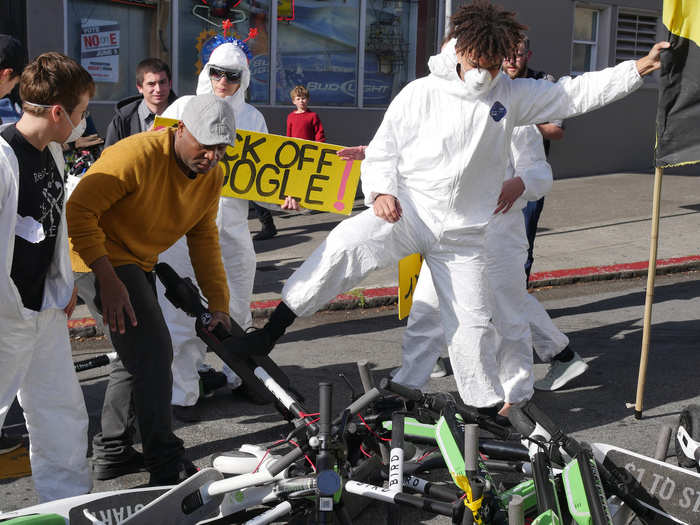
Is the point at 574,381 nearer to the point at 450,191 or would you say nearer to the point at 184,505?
the point at 450,191

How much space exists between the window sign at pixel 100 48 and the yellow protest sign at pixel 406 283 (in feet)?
24.6

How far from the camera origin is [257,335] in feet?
15.1

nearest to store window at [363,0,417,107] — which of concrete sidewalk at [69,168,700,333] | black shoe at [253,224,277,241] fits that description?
concrete sidewalk at [69,168,700,333]

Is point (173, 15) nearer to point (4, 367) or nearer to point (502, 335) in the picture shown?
point (502, 335)

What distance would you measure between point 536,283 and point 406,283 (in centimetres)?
406

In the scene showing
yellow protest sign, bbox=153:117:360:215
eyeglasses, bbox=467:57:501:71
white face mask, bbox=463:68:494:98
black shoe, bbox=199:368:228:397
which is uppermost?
eyeglasses, bbox=467:57:501:71

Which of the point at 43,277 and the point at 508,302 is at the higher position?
the point at 43,277

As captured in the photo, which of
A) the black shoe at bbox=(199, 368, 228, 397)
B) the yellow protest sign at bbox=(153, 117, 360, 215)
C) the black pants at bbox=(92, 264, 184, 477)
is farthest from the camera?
the yellow protest sign at bbox=(153, 117, 360, 215)

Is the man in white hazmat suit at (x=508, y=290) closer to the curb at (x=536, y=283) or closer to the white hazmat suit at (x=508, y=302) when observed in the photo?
the white hazmat suit at (x=508, y=302)

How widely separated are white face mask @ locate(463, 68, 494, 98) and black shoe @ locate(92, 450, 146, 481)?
2.42 metres

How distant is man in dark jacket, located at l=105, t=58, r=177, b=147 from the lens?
19.7 ft

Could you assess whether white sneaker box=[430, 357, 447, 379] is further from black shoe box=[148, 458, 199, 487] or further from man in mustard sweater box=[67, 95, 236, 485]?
black shoe box=[148, 458, 199, 487]

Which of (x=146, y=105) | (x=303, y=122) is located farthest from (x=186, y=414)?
(x=303, y=122)

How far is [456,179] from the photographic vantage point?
16.0 feet
